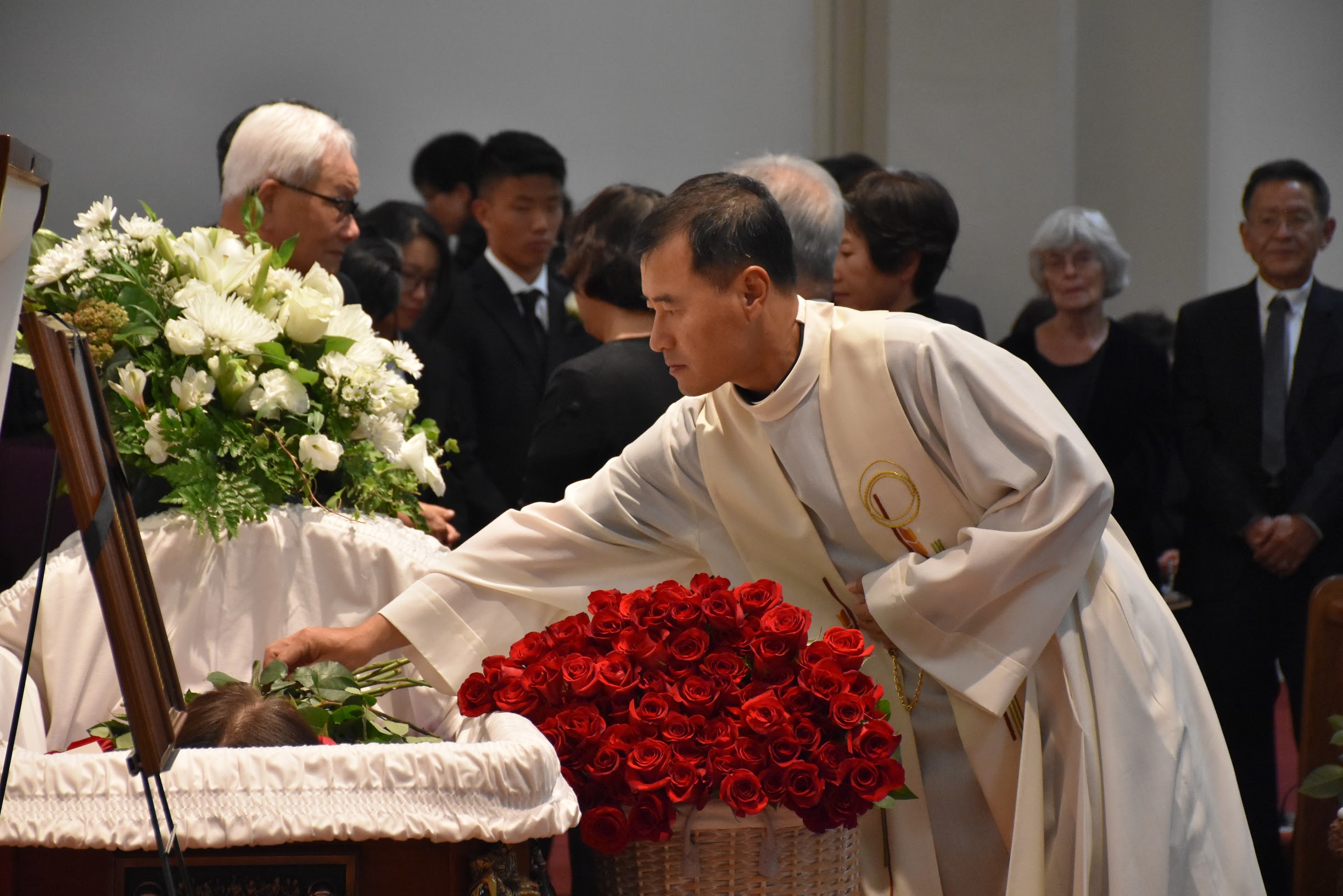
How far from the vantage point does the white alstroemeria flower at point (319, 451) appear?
2623 mm

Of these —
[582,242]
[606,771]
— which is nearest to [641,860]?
[606,771]

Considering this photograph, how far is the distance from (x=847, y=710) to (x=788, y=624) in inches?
6.4

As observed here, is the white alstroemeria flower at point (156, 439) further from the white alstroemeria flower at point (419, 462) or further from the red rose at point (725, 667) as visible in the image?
the red rose at point (725, 667)

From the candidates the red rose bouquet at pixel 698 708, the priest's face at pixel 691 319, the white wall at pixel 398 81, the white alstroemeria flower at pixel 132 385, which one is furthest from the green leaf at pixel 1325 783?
the white wall at pixel 398 81

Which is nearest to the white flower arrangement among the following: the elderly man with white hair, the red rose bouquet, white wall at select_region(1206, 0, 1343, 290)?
the elderly man with white hair

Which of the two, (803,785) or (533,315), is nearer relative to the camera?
(803,785)

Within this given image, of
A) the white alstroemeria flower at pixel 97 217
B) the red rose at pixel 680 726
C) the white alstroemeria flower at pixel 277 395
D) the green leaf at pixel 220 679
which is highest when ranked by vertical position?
the white alstroemeria flower at pixel 97 217

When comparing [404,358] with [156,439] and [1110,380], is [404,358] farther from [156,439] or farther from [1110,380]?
[1110,380]

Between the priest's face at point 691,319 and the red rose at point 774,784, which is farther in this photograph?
the priest's face at point 691,319

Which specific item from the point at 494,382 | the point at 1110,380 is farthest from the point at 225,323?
the point at 1110,380

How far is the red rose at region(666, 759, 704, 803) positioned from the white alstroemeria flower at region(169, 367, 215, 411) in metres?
1.11

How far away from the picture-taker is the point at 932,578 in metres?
2.40

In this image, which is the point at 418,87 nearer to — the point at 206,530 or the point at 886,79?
the point at 886,79

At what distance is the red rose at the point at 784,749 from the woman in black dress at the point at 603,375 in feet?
3.91
